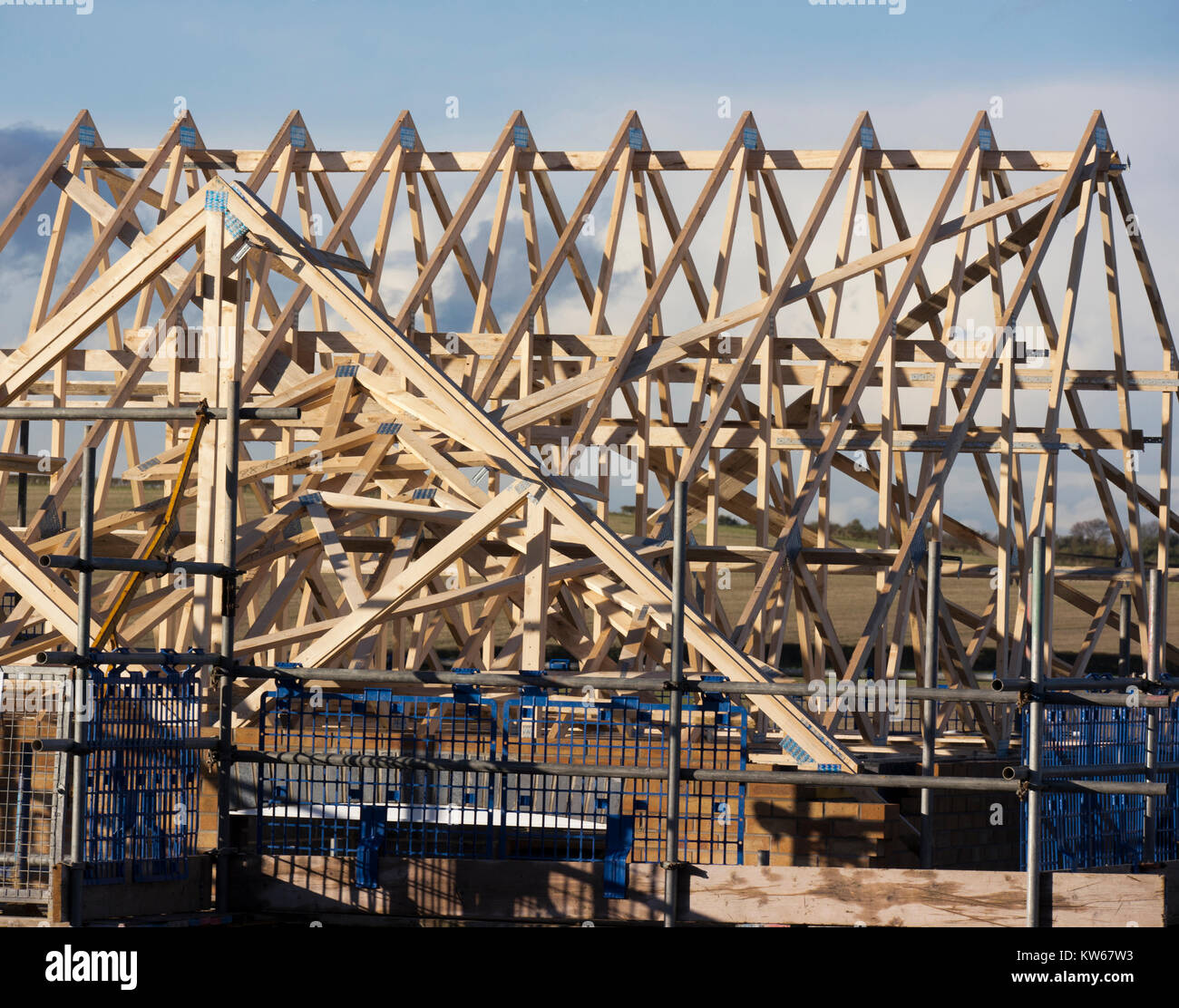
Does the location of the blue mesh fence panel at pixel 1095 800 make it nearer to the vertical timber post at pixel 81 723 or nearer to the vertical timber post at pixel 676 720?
the vertical timber post at pixel 676 720

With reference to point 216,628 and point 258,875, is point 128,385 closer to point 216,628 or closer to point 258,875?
point 216,628

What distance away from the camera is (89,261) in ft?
55.5

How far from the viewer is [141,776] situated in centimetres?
908

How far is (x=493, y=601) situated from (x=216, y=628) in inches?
223

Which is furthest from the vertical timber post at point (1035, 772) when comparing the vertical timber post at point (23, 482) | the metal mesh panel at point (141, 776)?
the vertical timber post at point (23, 482)

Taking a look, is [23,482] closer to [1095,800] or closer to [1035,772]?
[1095,800]

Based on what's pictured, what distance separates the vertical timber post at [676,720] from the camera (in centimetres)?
880

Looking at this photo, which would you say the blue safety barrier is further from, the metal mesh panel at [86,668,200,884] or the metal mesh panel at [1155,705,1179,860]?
the metal mesh panel at [1155,705,1179,860]

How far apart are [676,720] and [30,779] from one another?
3.94 m

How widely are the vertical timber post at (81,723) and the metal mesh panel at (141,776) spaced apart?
99 millimetres

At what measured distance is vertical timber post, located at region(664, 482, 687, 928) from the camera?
8.80 m

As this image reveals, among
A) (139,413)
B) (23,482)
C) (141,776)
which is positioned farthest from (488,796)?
(23,482)

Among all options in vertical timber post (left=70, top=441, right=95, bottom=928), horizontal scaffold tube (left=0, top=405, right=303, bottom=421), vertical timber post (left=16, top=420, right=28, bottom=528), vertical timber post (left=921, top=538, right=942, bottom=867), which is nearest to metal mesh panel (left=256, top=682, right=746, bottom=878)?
vertical timber post (left=921, top=538, right=942, bottom=867)

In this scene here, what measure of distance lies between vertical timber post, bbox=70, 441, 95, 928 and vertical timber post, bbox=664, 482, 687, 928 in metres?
2.91
